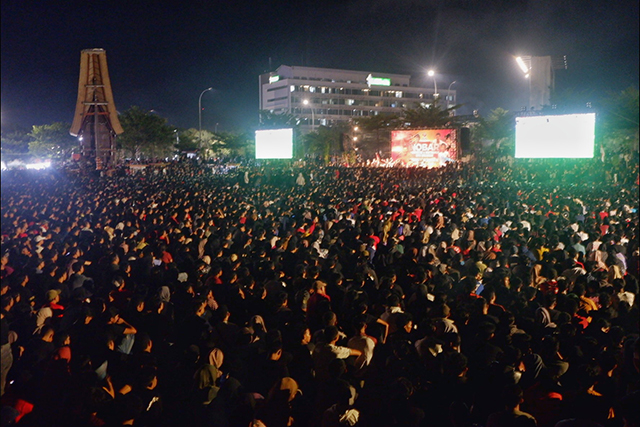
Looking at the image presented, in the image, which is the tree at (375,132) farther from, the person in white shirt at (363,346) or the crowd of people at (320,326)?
the person in white shirt at (363,346)

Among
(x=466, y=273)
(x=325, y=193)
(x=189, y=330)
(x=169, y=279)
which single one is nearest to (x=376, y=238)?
(x=466, y=273)

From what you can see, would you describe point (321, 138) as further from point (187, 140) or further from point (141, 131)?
point (141, 131)

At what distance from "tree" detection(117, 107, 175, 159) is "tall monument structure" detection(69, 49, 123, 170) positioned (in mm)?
17682

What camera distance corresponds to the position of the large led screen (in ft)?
99.4

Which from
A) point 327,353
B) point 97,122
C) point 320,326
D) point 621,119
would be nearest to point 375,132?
point 97,122

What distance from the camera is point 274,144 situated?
3553 cm

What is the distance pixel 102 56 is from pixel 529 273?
2563 cm

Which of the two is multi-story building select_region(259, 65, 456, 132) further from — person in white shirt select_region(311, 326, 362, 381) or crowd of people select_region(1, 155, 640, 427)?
person in white shirt select_region(311, 326, 362, 381)

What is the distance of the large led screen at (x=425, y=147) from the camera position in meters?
30.3

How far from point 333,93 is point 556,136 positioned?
262ft

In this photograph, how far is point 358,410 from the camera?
4.18 meters

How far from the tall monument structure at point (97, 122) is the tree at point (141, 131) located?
17.7 metres

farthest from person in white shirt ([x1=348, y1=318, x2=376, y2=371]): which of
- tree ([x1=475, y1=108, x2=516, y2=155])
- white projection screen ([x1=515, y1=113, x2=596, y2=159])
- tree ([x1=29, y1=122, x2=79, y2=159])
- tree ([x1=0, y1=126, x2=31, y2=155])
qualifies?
tree ([x1=0, y1=126, x2=31, y2=155])

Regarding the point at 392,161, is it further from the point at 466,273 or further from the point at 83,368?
the point at 83,368
